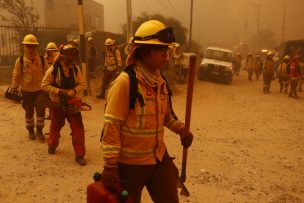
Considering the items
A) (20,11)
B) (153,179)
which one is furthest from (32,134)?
(20,11)

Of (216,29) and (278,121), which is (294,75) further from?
(216,29)

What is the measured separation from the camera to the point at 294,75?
14.3 m

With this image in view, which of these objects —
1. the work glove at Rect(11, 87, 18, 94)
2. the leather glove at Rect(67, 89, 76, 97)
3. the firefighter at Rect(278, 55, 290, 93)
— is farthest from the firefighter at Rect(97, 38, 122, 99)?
the firefighter at Rect(278, 55, 290, 93)

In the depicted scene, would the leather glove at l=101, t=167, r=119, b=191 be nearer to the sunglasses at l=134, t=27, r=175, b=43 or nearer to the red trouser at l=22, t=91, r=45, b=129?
the sunglasses at l=134, t=27, r=175, b=43

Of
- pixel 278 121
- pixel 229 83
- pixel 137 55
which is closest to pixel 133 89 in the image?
pixel 137 55

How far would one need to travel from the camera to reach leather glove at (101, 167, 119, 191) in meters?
2.61

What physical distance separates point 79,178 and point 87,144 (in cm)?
173

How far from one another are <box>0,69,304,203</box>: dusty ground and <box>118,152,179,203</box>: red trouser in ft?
5.59

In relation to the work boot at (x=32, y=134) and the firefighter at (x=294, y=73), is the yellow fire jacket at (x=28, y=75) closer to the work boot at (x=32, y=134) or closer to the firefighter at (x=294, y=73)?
the work boot at (x=32, y=134)

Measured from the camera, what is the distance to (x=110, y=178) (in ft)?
8.55

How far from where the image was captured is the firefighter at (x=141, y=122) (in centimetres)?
269

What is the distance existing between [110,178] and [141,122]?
0.47 m

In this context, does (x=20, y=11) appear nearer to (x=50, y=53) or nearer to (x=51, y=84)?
(x=50, y=53)

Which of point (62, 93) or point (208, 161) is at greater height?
point (62, 93)
